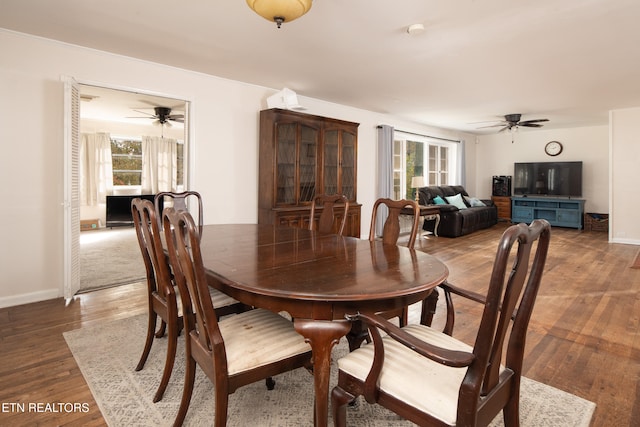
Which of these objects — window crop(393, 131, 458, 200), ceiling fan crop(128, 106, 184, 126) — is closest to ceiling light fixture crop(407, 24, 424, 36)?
window crop(393, 131, 458, 200)

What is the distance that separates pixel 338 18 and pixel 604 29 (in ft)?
7.34

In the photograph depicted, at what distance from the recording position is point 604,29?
291cm

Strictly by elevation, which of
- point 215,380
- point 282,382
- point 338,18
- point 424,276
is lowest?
point 282,382

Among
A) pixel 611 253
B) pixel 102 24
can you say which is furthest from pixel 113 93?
pixel 611 253

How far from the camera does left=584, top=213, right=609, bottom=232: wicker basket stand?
7.74m

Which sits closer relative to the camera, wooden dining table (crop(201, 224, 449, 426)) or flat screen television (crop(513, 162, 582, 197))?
wooden dining table (crop(201, 224, 449, 426))

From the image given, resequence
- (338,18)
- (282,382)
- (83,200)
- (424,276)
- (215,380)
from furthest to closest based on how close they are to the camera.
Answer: (83,200), (338,18), (282,382), (424,276), (215,380)

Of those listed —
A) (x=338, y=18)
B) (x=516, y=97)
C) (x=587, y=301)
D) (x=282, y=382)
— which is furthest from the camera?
(x=516, y=97)

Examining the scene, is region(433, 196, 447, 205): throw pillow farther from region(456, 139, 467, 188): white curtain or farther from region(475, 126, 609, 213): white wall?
region(475, 126, 609, 213): white wall

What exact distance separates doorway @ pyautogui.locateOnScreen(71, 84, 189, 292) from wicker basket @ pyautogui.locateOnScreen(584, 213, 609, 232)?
8.62 m

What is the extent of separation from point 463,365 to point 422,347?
12 cm

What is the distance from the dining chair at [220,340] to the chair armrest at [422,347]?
396 millimetres

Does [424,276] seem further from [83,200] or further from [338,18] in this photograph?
[83,200]

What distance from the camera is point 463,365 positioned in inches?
38.8
